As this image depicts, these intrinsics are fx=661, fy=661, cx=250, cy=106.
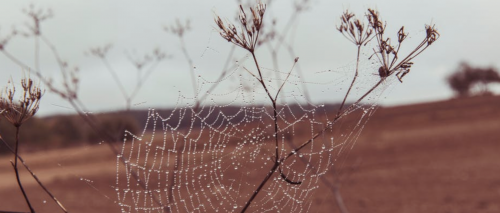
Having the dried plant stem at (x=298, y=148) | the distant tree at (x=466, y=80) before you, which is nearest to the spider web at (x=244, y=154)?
the dried plant stem at (x=298, y=148)

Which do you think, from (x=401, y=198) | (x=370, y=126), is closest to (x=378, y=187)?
(x=401, y=198)

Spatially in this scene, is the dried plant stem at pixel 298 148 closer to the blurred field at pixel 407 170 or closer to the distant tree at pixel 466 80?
the blurred field at pixel 407 170

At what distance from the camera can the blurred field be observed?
1606 centimetres

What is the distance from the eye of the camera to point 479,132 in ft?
97.7

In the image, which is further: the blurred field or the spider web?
the blurred field

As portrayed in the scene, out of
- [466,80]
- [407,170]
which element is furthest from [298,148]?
[466,80]

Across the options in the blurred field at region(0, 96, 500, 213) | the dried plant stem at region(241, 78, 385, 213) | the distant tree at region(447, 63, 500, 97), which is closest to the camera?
the dried plant stem at region(241, 78, 385, 213)

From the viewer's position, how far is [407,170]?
71.1 ft

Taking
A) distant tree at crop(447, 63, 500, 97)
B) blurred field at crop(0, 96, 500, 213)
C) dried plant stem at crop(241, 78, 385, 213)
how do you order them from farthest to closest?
distant tree at crop(447, 63, 500, 97), blurred field at crop(0, 96, 500, 213), dried plant stem at crop(241, 78, 385, 213)

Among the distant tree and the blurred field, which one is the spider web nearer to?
the blurred field

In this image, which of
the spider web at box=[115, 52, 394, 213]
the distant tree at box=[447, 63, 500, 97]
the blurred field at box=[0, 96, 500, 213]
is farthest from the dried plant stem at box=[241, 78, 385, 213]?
the distant tree at box=[447, 63, 500, 97]

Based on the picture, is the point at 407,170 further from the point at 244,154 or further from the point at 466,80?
the point at 466,80

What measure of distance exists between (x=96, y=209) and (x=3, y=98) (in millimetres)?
17559

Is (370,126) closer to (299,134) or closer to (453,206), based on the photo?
(299,134)
